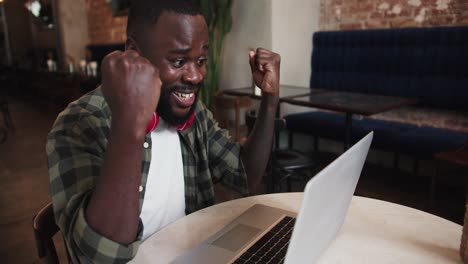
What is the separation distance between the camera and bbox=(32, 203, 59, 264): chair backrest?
3.05 ft

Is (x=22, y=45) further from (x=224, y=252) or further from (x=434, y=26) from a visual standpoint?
(x=224, y=252)

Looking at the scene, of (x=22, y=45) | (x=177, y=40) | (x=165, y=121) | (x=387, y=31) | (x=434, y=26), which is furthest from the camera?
(x=22, y=45)

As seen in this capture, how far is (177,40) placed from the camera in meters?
1.02

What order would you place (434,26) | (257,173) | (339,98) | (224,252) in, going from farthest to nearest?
(434,26)
(339,98)
(257,173)
(224,252)

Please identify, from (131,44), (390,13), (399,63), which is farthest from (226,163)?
(390,13)

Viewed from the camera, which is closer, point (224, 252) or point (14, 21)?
point (224, 252)

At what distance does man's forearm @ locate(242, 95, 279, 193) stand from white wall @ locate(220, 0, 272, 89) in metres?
2.98

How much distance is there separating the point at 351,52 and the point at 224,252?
3.55 meters

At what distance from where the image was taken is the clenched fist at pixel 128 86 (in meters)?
0.72

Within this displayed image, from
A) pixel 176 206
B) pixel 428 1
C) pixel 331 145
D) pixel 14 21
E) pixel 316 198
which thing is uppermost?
pixel 14 21

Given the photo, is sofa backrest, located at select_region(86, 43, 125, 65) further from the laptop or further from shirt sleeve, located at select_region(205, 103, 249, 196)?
the laptop

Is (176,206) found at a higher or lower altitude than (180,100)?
lower

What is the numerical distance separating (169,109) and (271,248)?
0.48 metres

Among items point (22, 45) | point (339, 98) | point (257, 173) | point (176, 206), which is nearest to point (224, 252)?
point (176, 206)
